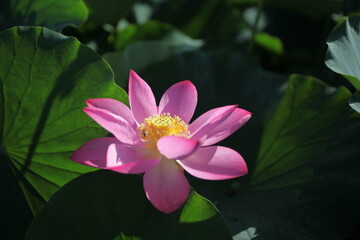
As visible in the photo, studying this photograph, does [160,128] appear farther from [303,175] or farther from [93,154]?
[303,175]

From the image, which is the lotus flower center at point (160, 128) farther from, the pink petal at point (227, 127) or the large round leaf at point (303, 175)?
the large round leaf at point (303, 175)

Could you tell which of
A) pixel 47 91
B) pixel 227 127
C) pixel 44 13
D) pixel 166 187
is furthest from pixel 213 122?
pixel 44 13

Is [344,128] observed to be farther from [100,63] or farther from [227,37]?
[227,37]

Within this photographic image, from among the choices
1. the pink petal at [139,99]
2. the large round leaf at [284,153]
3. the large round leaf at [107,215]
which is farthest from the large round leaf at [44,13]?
the large round leaf at [107,215]

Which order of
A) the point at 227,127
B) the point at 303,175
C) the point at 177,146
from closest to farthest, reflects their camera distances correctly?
the point at 177,146, the point at 227,127, the point at 303,175

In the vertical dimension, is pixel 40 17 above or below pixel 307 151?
above

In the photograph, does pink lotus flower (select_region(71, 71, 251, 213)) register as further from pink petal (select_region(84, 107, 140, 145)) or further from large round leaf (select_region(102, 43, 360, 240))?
large round leaf (select_region(102, 43, 360, 240))

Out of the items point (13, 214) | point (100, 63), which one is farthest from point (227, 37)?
point (13, 214)

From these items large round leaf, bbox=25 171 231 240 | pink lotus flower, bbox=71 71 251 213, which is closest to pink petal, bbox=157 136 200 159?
pink lotus flower, bbox=71 71 251 213
